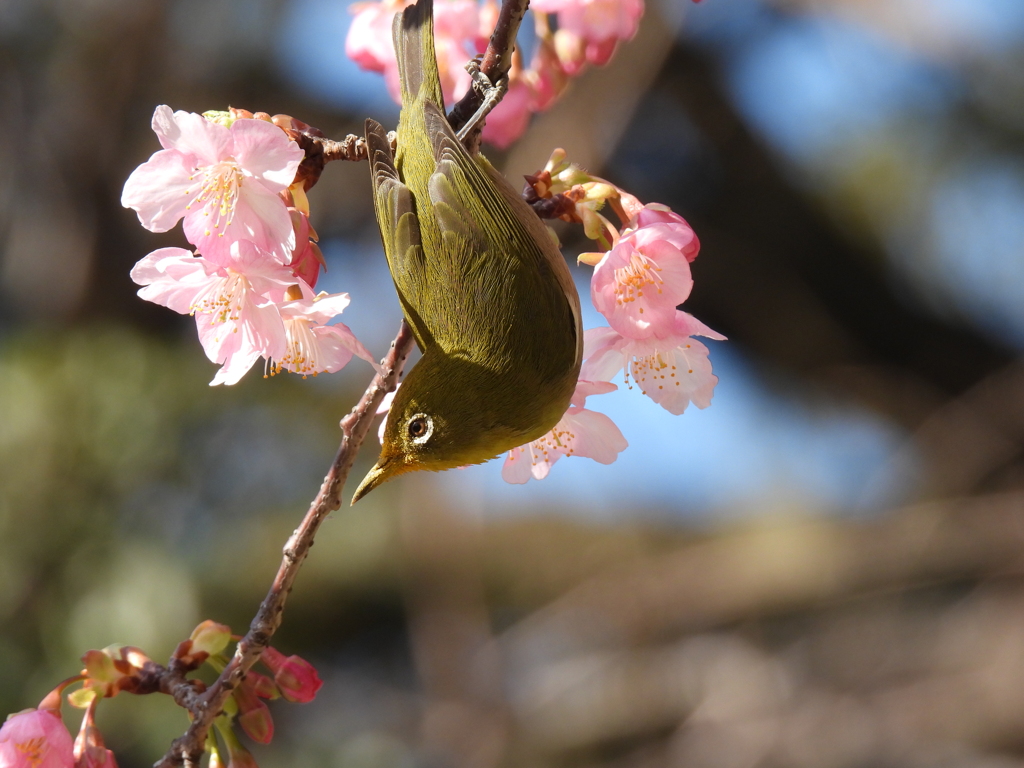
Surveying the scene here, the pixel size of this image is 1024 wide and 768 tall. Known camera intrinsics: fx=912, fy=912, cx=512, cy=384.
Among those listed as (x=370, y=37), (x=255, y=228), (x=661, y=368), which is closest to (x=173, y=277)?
(x=255, y=228)

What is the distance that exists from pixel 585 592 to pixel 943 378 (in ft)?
9.04

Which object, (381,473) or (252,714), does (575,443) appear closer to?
(381,473)

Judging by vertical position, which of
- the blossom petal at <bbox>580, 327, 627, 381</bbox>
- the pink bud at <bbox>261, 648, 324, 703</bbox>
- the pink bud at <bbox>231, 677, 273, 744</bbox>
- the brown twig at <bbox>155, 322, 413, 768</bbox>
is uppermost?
the blossom petal at <bbox>580, 327, 627, 381</bbox>

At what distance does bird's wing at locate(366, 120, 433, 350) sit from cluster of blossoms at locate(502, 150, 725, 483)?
0.21 m

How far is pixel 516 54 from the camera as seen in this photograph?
2.04 metres

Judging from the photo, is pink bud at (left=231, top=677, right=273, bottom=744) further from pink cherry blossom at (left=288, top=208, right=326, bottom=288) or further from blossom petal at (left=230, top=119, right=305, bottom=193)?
blossom petal at (left=230, top=119, right=305, bottom=193)

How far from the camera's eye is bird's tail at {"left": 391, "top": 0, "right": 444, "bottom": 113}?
62.1 inches

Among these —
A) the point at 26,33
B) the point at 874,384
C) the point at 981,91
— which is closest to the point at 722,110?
the point at 981,91

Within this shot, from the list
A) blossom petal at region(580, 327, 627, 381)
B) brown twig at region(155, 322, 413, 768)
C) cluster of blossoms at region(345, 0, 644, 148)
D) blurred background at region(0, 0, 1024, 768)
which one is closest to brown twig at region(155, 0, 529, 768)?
brown twig at region(155, 322, 413, 768)

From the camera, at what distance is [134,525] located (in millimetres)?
4457

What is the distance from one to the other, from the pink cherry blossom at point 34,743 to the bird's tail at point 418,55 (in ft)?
3.68

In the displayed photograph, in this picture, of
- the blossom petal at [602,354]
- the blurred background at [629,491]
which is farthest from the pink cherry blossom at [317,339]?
the blurred background at [629,491]

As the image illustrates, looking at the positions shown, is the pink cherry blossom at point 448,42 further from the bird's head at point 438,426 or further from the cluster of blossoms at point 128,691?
the cluster of blossoms at point 128,691

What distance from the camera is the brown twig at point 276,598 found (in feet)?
4.00
